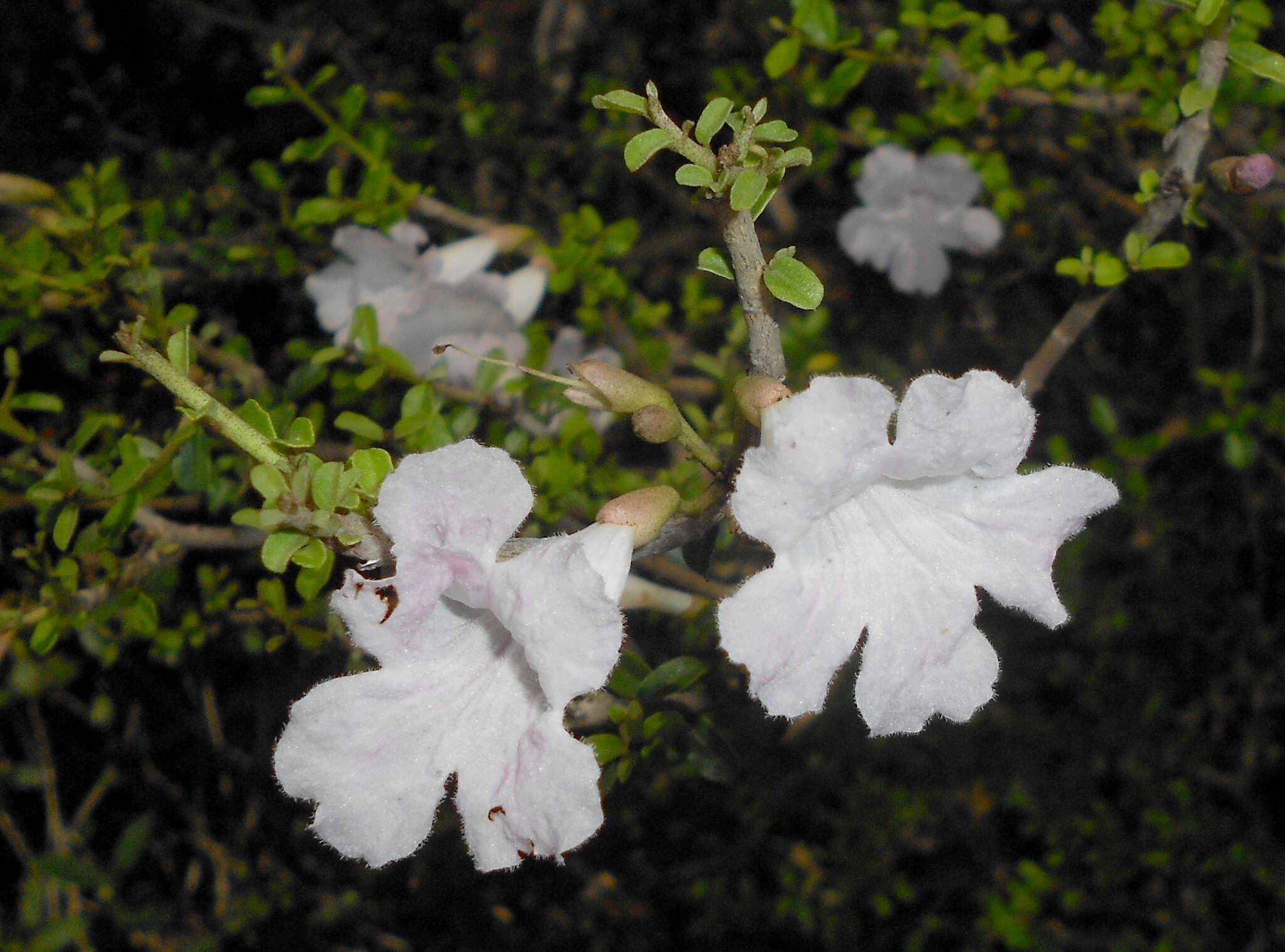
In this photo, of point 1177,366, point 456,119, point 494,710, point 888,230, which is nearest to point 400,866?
point 494,710

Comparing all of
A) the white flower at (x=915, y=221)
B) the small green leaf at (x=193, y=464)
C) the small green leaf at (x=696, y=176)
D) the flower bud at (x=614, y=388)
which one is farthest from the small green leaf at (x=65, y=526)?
the white flower at (x=915, y=221)

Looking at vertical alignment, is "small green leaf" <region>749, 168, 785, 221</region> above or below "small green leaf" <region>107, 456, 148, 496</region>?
above

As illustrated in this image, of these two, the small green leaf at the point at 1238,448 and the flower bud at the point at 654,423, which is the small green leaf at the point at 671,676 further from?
the small green leaf at the point at 1238,448

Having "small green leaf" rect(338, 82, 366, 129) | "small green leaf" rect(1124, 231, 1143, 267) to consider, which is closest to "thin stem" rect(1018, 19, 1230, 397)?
"small green leaf" rect(1124, 231, 1143, 267)

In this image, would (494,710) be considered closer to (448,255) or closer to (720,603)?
(720,603)

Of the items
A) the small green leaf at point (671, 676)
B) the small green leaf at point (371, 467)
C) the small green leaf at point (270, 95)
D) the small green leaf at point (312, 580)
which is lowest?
the small green leaf at point (671, 676)

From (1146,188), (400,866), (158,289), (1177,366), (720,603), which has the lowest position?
(400,866)

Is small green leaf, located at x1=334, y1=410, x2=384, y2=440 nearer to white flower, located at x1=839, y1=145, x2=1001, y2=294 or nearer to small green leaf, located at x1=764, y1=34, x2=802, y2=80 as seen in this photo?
small green leaf, located at x1=764, y1=34, x2=802, y2=80
